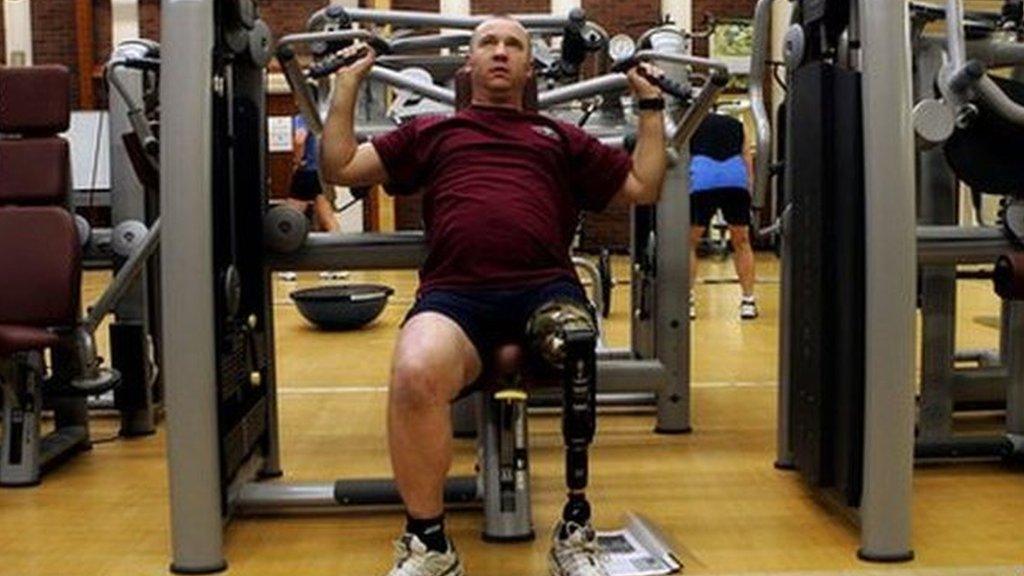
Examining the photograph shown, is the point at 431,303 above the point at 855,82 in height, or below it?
below

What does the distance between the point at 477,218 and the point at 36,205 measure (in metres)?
1.53

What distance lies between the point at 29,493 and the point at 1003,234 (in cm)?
275

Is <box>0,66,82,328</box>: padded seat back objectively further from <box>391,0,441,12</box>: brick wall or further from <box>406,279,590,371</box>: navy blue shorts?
<box>391,0,441,12</box>: brick wall

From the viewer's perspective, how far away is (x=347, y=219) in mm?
11047

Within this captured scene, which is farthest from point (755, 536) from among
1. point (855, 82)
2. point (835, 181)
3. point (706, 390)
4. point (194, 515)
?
point (706, 390)

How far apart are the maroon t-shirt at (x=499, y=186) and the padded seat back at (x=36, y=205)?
116 cm

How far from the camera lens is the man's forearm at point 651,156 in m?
2.84

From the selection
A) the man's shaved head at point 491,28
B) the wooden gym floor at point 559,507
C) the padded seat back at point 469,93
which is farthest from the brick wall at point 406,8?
the man's shaved head at point 491,28

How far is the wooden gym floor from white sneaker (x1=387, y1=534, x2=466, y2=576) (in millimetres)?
205

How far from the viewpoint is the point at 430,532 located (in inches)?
94.7

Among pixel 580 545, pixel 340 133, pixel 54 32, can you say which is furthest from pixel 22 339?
pixel 54 32

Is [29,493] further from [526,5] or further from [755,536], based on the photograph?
[526,5]

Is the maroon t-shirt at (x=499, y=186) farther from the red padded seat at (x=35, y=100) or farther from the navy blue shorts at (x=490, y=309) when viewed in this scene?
the red padded seat at (x=35, y=100)

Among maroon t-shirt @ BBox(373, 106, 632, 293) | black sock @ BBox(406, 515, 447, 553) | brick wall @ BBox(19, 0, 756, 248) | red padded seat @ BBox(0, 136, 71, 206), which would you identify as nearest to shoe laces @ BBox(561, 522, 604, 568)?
black sock @ BBox(406, 515, 447, 553)
